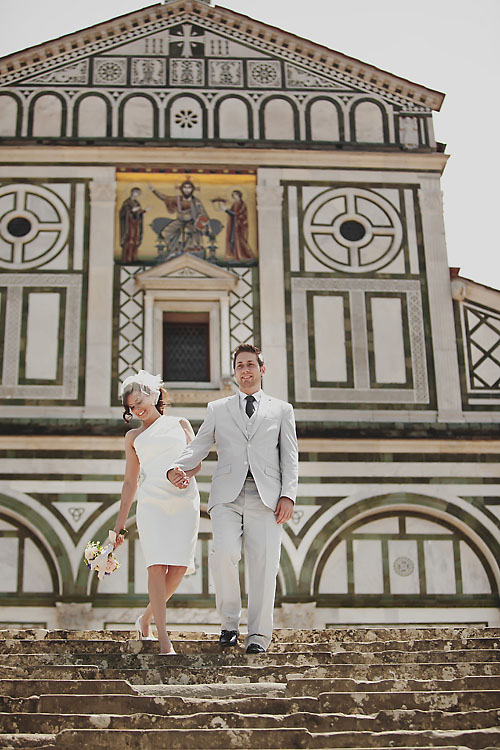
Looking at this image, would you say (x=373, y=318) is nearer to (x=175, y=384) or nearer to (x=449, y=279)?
(x=449, y=279)

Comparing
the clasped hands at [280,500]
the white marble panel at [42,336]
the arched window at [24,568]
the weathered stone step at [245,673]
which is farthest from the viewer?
the white marble panel at [42,336]

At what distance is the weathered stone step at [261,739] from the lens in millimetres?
5668

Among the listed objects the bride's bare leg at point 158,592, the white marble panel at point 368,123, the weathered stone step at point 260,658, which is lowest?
the weathered stone step at point 260,658

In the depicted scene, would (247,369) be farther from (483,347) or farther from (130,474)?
(483,347)

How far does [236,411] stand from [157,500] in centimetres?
78

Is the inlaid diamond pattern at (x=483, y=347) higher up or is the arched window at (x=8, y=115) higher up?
the arched window at (x=8, y=115)

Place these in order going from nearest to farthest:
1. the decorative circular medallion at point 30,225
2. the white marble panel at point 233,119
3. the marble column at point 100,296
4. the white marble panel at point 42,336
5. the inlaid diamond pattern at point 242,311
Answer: the marble column at point 100,296 < the white marble panel at point 42,336 < the inlaid diamond pattern at point 242,311 < the decorative circular medallion at point 30,225 < the white marble panel at point 233,119

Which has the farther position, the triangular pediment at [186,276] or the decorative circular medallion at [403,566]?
the triangular pediment at [186,276]

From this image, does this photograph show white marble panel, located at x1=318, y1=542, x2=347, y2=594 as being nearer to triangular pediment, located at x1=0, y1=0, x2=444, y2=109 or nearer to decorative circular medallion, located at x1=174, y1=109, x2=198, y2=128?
decorative circular medallion, located at x1=174, y1=109, x2=198, y2=128

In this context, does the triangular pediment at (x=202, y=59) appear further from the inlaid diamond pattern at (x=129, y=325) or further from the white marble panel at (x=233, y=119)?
the inlaid diamond pattern at (x=129, y=325)

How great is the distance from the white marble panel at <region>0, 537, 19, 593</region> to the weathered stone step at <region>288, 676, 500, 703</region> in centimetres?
955

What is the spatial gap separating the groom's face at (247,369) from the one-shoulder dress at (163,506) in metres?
0.61

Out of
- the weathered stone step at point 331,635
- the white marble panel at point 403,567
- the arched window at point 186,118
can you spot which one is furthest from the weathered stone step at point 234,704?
the arched window at point 186,118

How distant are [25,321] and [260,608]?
32.6 ft
